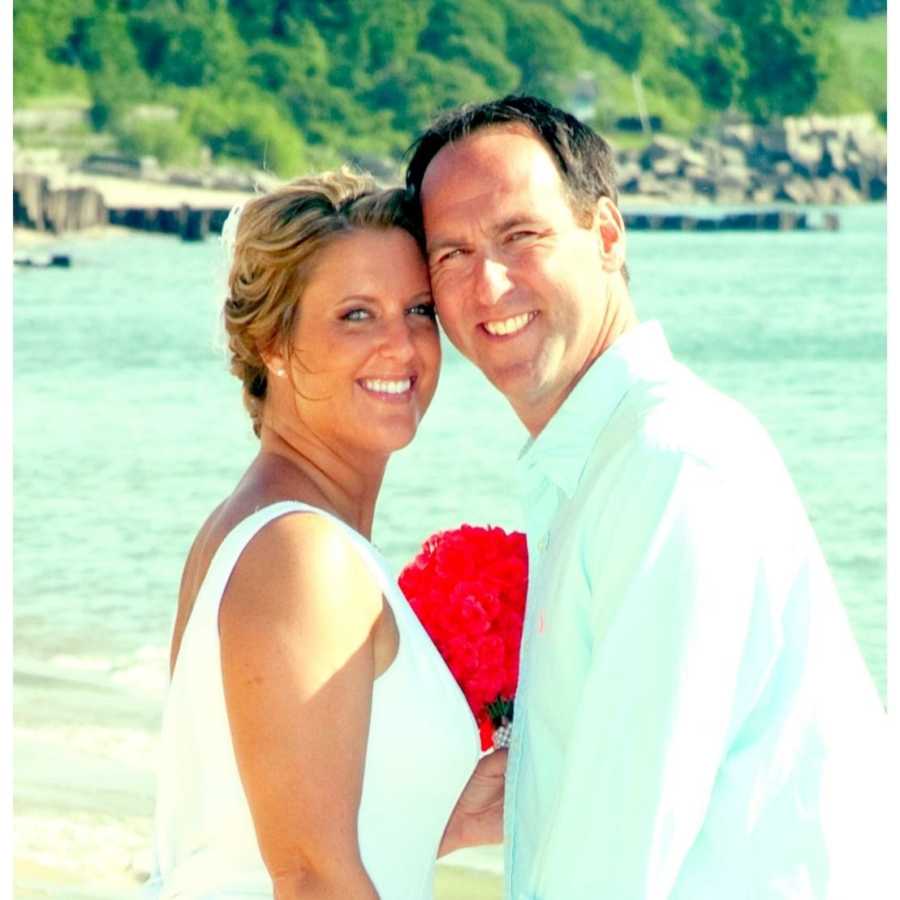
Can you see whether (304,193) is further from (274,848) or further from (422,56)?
(422,56)

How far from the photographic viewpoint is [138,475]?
66.4 feet

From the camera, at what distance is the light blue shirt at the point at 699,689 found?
6.54ft

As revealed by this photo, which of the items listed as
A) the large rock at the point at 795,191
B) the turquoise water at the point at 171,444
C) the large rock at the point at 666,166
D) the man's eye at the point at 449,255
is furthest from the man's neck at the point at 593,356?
the large rock at the point at 795,191

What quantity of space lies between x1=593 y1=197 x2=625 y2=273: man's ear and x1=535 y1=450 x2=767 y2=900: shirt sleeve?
0.58m

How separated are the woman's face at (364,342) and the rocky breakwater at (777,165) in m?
36.0

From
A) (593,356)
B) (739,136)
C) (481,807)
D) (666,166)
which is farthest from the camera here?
(739,136)

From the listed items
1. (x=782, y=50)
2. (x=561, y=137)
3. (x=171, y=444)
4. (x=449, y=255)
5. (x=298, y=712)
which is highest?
(x=561, y=137)

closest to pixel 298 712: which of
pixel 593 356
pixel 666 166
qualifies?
pixel 593 356

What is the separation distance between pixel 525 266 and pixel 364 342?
0.29 m

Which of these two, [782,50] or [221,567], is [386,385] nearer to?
[221,567]

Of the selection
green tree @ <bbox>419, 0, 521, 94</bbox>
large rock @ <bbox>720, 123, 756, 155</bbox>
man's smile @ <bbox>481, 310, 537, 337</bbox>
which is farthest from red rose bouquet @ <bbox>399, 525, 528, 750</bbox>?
large rock @ <bbox>720, 123, 756, 155</bbox>

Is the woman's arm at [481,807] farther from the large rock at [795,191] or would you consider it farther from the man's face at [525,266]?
the large rock at [795,191]

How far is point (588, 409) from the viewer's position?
7.77ft

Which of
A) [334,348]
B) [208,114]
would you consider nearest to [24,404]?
[208,114]
